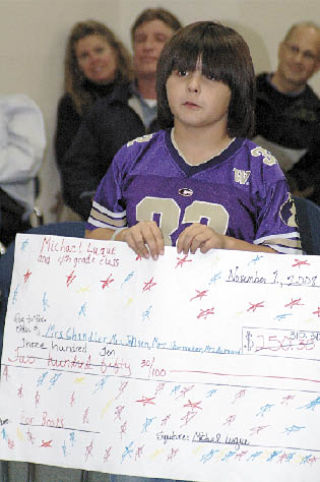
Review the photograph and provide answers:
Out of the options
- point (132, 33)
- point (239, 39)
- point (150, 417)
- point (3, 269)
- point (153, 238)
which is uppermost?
point (132, 33)

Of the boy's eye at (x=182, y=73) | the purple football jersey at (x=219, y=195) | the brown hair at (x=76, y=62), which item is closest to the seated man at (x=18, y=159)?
the brown hair at (x=76, y=62)

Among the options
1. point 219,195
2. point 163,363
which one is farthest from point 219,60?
point 163,363

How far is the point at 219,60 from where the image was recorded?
1.19m

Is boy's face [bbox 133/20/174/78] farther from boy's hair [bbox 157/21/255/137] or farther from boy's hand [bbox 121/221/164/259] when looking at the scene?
boy's hand [bbox 121/221/164/259]

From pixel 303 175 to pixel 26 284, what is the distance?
1.38 metres

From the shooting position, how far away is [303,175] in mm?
2322

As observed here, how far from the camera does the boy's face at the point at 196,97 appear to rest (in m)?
1.18

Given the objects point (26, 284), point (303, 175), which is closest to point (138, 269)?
point (26, 284)

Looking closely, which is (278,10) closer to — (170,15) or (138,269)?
(170,15)

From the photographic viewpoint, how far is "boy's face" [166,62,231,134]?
3.89 ft

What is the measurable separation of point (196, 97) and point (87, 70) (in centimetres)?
137

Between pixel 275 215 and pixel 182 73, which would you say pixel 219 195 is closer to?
pixel 275 215

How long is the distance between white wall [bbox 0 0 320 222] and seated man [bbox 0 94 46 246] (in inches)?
6.4

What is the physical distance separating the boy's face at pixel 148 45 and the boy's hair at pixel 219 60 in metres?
1.14
